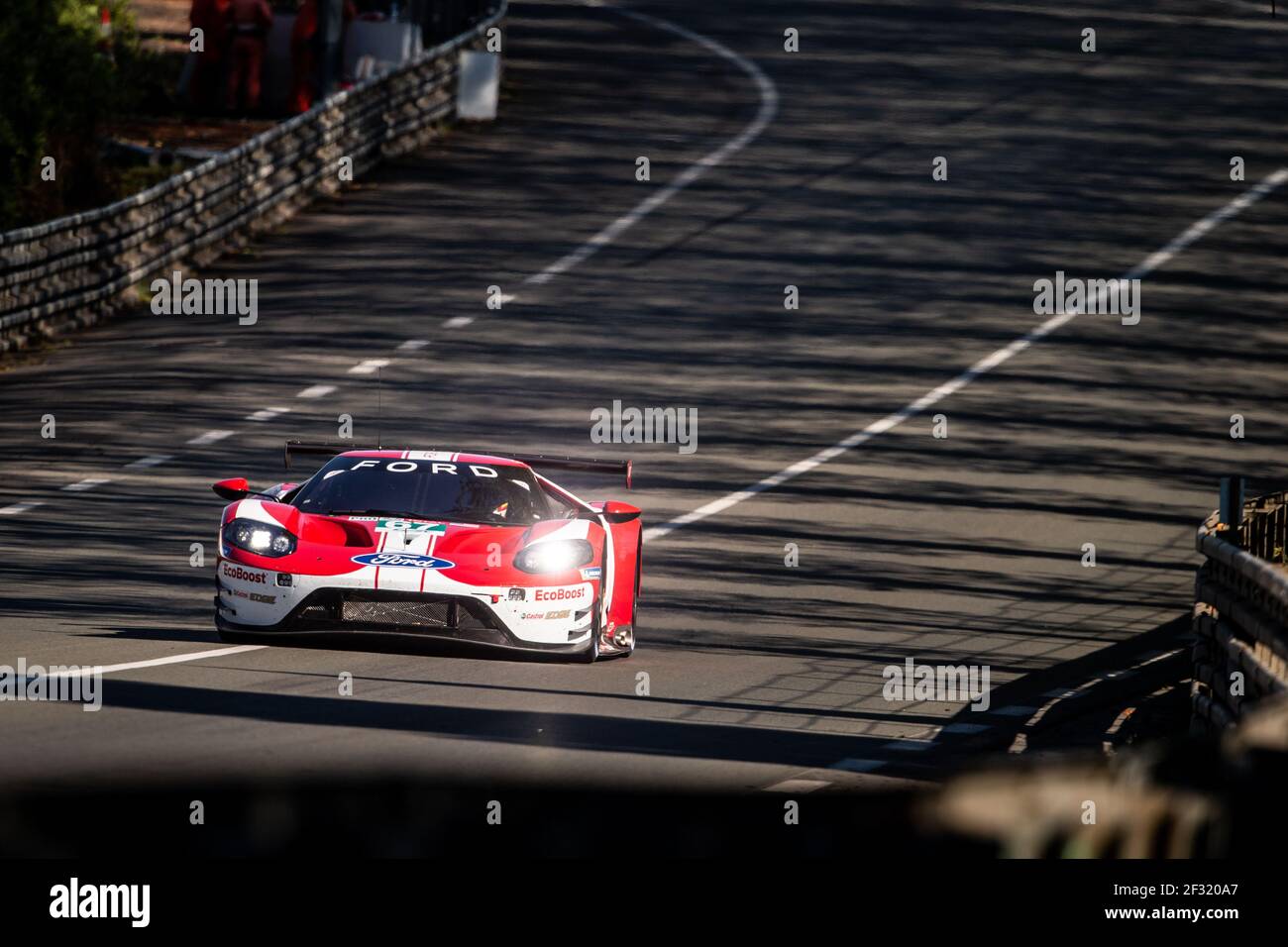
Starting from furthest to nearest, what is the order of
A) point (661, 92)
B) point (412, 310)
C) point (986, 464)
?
point (661, 92) → point (412, 310) → point (986, 464)

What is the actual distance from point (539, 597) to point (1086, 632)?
190 inches

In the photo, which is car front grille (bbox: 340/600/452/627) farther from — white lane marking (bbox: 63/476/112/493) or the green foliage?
the green foliage

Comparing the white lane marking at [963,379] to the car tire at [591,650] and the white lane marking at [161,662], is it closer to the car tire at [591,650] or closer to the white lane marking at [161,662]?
the car tire at [591,650]

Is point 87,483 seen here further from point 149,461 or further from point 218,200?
point 218,200

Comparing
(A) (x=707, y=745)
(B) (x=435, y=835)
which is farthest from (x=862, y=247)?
(B) (x=435, y=835)

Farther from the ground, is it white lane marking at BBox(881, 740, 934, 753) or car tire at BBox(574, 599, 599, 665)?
car tire at BBox(574, 599, 599, 665)

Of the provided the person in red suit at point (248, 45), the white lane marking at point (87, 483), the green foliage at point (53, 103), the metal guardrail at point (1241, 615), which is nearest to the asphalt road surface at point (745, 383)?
the white lane marking at point (87, 483)

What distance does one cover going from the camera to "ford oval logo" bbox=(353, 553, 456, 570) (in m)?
11.6

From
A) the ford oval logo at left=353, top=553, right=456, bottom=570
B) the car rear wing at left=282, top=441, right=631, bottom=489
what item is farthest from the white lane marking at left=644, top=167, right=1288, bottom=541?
the ford oval logo at left=353, top=553, right=456, bottom=570

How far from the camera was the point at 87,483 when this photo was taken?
63.4 feet

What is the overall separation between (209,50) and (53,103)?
645 cm

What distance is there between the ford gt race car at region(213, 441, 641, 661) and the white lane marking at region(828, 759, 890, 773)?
7.17 ft
